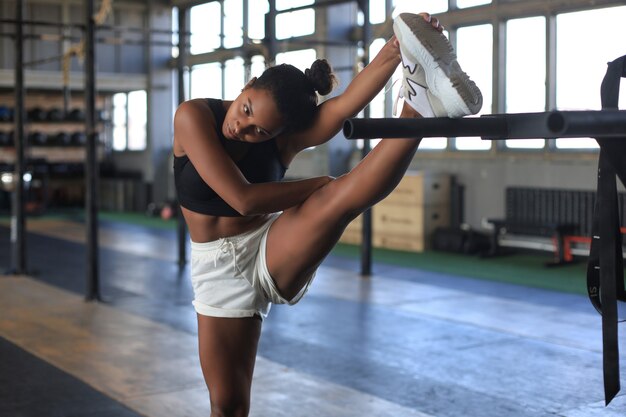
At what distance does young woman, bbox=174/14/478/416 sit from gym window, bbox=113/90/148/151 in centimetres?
1417

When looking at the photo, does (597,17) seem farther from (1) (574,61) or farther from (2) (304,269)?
(2) (304,269)

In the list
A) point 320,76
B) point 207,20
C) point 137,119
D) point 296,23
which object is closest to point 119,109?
point 137,119

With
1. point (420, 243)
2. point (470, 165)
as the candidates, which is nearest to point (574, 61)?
point (470, 165)

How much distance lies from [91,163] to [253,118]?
404 centimetres

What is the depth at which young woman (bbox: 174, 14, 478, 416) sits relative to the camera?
2.00 meters

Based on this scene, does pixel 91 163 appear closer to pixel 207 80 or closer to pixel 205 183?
pixel 205 183

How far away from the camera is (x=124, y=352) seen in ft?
14.4

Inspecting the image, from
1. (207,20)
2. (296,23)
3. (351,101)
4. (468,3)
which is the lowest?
(351,101)

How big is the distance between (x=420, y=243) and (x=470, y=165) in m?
1.10

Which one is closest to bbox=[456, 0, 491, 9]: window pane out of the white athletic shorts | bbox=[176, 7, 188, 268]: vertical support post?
bbox=[176, 7, 188, 268]: vertical support post

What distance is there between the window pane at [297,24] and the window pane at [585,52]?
409 cm

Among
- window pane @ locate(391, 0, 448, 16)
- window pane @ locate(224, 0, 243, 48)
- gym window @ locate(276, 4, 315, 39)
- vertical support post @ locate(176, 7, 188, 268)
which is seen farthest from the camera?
window pane @ locate(224, 0, 243, 48)

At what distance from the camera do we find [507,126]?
1396 mm

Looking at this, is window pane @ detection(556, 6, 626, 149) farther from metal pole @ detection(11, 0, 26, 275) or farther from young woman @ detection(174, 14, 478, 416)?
young woman @ detection(174, 14, 478, 416)
